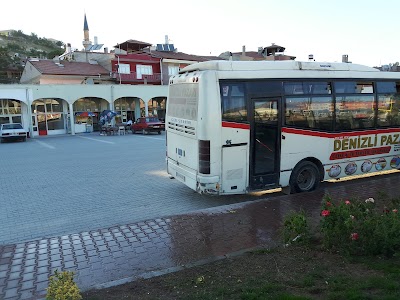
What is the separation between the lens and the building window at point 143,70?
4506cm

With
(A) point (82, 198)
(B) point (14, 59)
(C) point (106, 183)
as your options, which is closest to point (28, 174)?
(C) point (106, 183)

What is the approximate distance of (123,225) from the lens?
21.5 ft

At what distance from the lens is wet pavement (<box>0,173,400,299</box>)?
15.1 ft

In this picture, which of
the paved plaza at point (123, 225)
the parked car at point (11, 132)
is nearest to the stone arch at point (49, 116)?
the parked car at point (11, 132)

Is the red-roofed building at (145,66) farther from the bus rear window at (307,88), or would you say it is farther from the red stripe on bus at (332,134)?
the bus rear window at (307,88)

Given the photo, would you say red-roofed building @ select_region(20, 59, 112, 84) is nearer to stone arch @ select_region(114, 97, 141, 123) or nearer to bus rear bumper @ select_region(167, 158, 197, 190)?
stone arch @ select_region(114, 97, 141, 123)

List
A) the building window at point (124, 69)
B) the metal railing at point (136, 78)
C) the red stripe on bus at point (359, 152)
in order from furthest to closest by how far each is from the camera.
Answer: the building window at point (124, 69), the metal railing at point (136, 78), the red stripe on bus at point (359, 152)

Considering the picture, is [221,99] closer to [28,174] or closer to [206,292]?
[206,292]

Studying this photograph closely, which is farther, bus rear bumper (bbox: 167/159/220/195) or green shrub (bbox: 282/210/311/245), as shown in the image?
bus rear bumper (bbox: 167/159/220/195)

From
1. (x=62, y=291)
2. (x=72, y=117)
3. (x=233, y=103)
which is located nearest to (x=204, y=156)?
(x=233, y=103)

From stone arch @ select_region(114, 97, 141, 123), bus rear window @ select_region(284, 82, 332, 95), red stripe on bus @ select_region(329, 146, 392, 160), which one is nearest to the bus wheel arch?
red stripe on bus @ select_region(329, 146, 392, 160)

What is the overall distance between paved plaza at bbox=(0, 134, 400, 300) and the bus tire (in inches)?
11.9

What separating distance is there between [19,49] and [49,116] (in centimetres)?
6461

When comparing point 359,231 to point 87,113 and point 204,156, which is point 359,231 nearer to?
point 204,156
